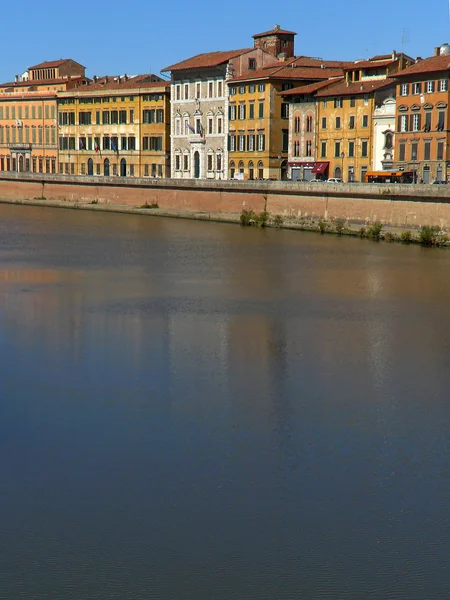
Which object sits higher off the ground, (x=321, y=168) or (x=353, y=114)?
(x=353, y=114)

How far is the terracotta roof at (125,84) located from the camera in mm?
66312

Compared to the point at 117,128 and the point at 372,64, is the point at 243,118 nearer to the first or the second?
the point at 372,64

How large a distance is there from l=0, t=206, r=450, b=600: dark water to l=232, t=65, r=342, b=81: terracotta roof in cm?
3394

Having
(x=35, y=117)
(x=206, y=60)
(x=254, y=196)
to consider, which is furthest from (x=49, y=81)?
(x=254, y=196)

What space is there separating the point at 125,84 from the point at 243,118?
12.5 meters

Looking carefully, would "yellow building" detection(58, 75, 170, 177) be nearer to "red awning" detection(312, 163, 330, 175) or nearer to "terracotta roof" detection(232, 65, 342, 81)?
"terracotta roof" detection(232, 65, 342, 81)

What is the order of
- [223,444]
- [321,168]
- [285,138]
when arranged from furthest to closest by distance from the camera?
[285,138], [321,168], [223,444]

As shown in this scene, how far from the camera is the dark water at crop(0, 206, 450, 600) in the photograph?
889cm

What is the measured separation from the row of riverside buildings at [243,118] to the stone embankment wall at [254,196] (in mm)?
6029

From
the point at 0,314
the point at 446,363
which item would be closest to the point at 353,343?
the point at 446,363

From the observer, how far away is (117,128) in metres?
68.6

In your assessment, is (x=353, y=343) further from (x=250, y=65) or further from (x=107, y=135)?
(x=107, y=135)

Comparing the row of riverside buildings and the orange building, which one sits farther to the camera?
the row of riverside buildings

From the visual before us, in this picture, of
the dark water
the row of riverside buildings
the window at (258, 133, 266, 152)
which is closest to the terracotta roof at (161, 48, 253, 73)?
the row of riverside buildings
